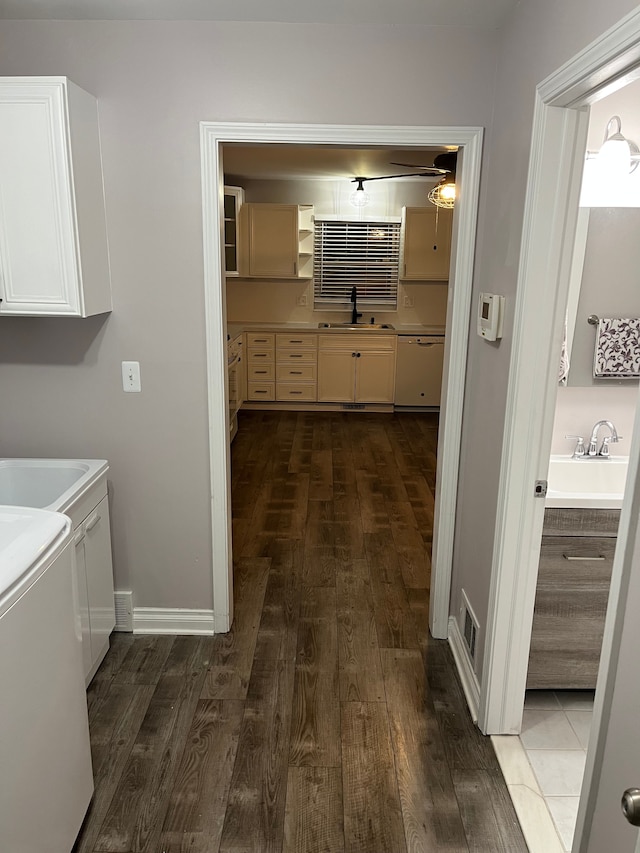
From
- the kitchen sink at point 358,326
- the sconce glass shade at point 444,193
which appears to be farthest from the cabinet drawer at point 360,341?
the sconce glass shade at point 444,193

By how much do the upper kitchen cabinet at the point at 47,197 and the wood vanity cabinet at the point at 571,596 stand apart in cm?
187

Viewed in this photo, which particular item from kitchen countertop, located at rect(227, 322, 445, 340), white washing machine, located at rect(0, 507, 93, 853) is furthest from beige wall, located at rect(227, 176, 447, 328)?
white washing machine, located at rect(0, 507, 93, 853)

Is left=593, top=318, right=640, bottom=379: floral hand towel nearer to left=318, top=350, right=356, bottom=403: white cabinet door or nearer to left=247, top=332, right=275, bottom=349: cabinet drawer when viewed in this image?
left=318, top=350, right=356, bottom=403: white cabinet door

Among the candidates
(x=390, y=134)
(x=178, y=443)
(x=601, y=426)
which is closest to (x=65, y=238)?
(x=178, y=443)

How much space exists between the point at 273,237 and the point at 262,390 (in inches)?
65.1

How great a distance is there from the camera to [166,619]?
2.84 metres

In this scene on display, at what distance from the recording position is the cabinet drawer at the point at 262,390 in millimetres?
6836

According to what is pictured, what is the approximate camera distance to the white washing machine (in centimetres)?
136

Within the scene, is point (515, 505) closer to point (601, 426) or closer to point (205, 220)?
point (601, 426)

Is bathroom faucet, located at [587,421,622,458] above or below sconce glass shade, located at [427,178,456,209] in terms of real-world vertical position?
below

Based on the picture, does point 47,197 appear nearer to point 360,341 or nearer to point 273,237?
point 360,341

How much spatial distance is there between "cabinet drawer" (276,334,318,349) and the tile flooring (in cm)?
470

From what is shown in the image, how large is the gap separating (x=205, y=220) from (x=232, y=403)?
3.35 m

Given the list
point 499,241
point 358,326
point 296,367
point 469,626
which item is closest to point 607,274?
point 499,241
